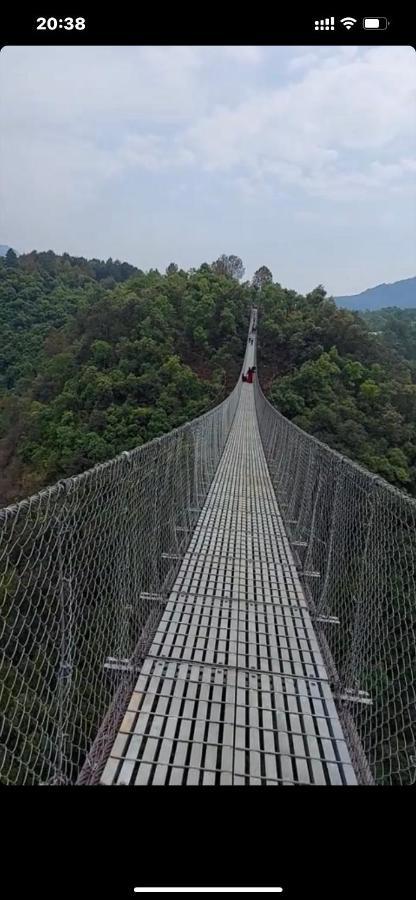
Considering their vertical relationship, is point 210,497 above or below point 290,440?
below
